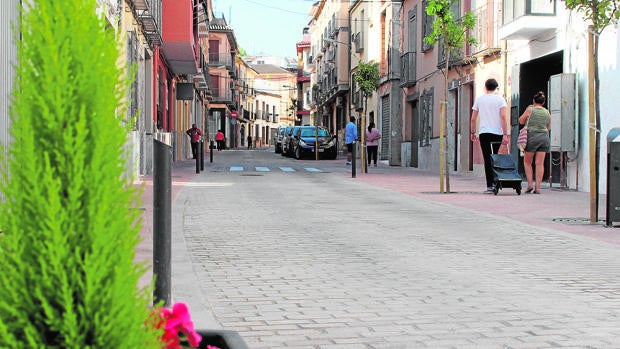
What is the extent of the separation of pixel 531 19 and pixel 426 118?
11.0 m

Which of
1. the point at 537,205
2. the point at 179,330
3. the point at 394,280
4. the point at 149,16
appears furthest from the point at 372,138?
the point at 179,330

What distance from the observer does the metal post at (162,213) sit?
8.75 feet

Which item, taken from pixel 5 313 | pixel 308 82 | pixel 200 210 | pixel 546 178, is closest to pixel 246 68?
pixel 308 82

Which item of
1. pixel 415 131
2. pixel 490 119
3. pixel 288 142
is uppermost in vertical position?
pixel 415 131

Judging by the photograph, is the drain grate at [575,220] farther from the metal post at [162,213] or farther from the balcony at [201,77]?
the balcony at [201,77]

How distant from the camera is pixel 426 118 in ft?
90.4

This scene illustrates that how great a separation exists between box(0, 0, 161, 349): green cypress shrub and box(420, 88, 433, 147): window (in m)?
25.6

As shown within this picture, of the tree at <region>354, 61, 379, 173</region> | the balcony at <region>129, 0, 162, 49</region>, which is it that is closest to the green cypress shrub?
the balcony at <region>129, 0, 162, 49</region>

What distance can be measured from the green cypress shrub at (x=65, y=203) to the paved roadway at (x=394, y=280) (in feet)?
7.58

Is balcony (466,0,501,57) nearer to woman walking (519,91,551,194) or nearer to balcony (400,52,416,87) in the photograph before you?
woman walking (519,91,551,194)

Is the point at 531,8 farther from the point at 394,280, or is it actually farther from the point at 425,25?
the point at 394,280

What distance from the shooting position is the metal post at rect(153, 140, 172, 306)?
267 cm

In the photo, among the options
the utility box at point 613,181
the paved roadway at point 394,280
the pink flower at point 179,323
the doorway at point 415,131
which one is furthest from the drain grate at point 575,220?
the doorway at point 415,131

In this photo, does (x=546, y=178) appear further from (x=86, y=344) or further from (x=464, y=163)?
(x=86, y=344)
